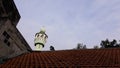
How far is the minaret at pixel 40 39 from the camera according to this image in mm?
20844

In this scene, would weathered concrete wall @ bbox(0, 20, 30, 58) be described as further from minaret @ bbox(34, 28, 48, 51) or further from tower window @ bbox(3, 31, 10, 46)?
minaret @ bbox(34, 28, 48, 51)

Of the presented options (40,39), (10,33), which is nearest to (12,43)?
(10,33)

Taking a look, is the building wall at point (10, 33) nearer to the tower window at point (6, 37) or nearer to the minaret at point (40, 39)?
the tower window at point (6, 37)

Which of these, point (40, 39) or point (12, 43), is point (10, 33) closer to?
point (12, 43)

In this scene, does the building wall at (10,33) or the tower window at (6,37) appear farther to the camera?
the tower window at (6,37)

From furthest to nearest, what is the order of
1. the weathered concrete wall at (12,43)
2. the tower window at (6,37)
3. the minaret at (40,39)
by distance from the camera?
the minaret at (40,39), the tower window at (6,37), the weathered concrete wall at (12,43)

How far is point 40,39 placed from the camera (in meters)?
21.3

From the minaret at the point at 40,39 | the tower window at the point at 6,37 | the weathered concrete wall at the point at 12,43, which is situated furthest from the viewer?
the minaret at the point at 40,39

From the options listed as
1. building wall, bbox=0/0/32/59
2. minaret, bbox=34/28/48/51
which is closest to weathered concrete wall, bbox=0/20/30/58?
building wall, bbox=0/0/32/59

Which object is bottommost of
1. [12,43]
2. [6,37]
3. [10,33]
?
[12,43]

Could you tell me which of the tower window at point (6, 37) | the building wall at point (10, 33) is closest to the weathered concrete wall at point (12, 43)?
the building wall at point (10, 33)

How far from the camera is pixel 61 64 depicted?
10.9 metres

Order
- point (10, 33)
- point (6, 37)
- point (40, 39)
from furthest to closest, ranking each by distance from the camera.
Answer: point (40, 39) < point (10, 33) < point (6, 37)

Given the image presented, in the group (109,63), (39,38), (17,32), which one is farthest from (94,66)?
(39,38)
